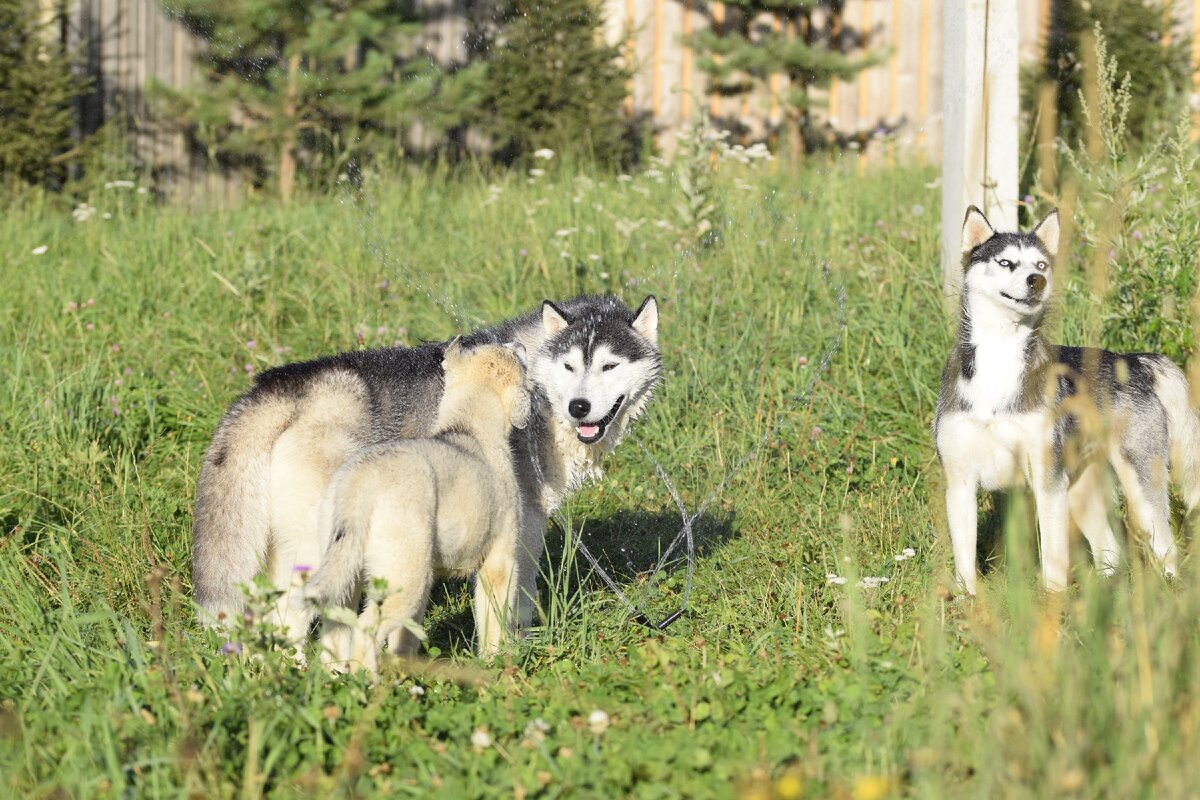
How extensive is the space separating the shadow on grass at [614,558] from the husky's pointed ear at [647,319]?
91cm

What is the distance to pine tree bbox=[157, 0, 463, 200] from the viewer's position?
36.2 feet

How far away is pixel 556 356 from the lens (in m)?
5.25

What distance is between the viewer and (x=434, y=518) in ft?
12.5

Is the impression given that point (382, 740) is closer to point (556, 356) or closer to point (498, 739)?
point (498, 739)

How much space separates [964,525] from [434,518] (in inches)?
92.3

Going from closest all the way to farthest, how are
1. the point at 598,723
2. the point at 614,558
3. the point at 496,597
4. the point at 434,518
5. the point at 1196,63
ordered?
the point at 598,723 < the point at 434,518 < the point at 496,597 < the point at 614,558 < the point at 1196,63

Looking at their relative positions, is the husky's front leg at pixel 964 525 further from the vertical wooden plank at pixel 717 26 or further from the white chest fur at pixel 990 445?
the vertical wooden plank at pixel 717 26

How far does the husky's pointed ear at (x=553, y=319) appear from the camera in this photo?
5.25 m

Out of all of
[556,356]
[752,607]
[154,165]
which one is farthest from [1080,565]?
[154,165]

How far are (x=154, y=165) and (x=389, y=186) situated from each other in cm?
362

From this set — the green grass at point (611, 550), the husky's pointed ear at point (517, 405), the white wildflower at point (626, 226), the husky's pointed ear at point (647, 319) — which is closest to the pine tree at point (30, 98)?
the green grass at point (611, 550)

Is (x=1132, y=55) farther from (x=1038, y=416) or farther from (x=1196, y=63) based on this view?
(x=1038, y=416)

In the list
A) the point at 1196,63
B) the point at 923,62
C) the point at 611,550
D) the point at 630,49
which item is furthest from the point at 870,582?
the point at 923,62

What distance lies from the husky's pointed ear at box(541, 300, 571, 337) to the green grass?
2.95 feet
